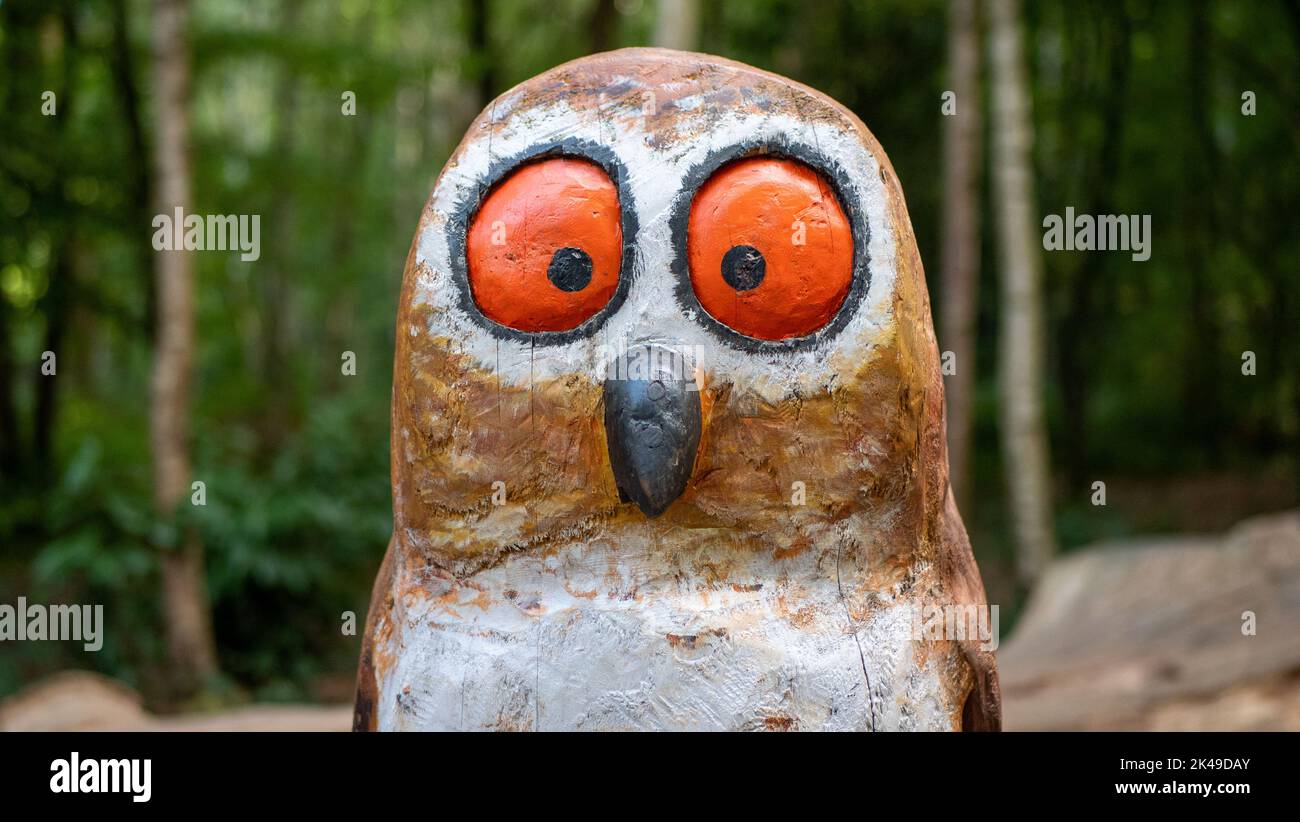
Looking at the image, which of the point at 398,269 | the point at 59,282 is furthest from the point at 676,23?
the point at 398,269

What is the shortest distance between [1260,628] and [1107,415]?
7.78 m

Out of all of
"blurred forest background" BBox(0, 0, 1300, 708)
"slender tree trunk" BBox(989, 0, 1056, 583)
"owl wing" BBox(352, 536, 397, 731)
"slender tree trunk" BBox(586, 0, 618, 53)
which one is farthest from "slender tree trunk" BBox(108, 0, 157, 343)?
"owl wing" BBox(352, 536, 397, 731)

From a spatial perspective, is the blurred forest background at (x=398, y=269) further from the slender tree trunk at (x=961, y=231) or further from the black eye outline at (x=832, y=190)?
the black eye outline at (x=832, y=190)

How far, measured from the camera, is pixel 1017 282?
19.8 ft

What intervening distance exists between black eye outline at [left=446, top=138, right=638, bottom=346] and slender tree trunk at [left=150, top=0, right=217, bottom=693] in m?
3.72

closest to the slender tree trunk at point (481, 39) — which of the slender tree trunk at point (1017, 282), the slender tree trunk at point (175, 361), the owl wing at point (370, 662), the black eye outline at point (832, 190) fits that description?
the slender tree trunk at point (175, 361)

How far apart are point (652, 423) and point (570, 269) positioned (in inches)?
11.8

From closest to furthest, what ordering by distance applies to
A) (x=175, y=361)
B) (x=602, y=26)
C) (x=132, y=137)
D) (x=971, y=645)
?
(x=971, y=645) < (x=175, y=361) < (x=132, y=137) < (x=602, y=26)

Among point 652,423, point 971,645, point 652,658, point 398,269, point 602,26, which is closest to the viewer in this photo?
point 652,423

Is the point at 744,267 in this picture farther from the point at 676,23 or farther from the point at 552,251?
the point at 676,23

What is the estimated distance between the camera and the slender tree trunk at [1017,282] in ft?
19.2

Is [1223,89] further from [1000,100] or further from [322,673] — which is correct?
[322,673]

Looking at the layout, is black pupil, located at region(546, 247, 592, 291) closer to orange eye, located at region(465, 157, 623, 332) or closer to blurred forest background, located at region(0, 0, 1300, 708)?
orange eye, located at region(465, 157, 623, 332)

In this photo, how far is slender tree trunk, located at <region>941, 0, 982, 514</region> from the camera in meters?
6.02
